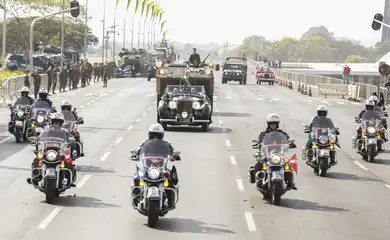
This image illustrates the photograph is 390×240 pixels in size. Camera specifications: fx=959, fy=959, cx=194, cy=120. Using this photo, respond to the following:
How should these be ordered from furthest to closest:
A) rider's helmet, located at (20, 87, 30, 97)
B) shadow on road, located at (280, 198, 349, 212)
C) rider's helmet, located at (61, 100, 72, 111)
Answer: rider's helmet, located at (20, 87, 30, 97) → rider's helmet, located at (61, 100, 72, 111) → shadow on road, located at (280, 198, 349, 212)

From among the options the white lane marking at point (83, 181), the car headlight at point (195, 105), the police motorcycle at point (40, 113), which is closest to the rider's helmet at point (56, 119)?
the white lane marking at point (83, 181)

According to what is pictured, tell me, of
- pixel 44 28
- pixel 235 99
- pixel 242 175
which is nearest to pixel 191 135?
pixel 242 175

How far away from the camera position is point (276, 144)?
1759 cm

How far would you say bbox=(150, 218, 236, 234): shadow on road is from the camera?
15125 mm

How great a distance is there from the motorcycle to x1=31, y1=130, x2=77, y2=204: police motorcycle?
23.0ft

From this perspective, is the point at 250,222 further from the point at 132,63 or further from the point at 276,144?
the point at 132,63

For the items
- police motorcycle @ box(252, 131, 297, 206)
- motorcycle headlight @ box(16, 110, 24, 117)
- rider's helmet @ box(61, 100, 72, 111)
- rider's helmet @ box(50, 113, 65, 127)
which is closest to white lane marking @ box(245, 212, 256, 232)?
police motorcycle @ box(252, 131, 297, 206)

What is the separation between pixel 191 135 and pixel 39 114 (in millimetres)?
8314

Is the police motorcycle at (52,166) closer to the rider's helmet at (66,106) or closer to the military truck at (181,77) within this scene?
the rider's helmet at (66,106)

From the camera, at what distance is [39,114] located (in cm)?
2667

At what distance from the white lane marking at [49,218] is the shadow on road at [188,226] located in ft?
5.87

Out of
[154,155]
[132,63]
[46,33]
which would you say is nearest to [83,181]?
[154,155]

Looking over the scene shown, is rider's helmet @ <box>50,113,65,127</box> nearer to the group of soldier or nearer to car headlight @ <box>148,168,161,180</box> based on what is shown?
car headlight @ <box>148,168,161,180</box>

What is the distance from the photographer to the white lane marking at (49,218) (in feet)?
50.0
